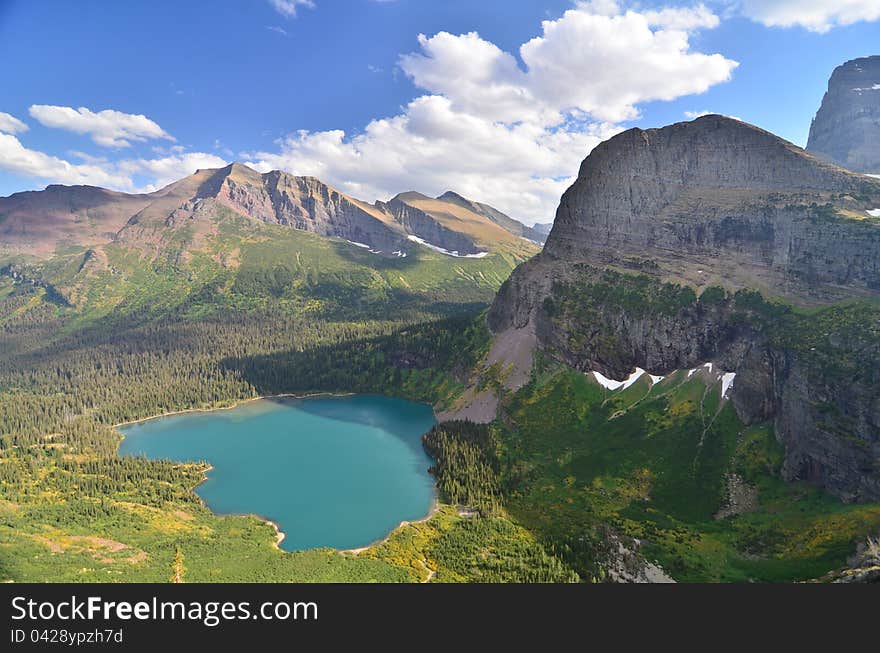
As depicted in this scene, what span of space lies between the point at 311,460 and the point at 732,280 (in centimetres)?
13538

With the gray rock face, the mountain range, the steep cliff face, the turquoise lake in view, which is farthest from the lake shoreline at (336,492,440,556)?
the gray rock face

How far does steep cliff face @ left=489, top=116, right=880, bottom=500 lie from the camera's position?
3713 inches

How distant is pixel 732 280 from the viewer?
13788 cm

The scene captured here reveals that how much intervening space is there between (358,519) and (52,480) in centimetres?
7762

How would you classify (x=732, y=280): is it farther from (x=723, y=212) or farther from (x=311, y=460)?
(x=311, y=460)

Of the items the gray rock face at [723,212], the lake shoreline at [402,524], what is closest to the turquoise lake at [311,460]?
the lake shoreline at [402,524]

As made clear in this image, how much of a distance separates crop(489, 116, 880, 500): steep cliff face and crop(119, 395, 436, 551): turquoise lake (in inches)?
2620

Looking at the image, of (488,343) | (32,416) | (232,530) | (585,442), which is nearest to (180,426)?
(32,416)

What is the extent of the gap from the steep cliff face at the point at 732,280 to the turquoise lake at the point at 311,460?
218 ft

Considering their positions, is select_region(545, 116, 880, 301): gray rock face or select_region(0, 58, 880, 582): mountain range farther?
select_region(545, 116, 880, 301): gray rock face

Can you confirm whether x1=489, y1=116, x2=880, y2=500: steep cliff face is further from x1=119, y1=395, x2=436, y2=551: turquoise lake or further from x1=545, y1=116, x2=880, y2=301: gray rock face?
x1=119, y1=395, x2=436, y2=551: turquoise lake

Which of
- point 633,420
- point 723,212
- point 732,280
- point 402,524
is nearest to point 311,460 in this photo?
point 402,524

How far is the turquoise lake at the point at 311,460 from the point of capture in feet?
333

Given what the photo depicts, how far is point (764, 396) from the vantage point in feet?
364
